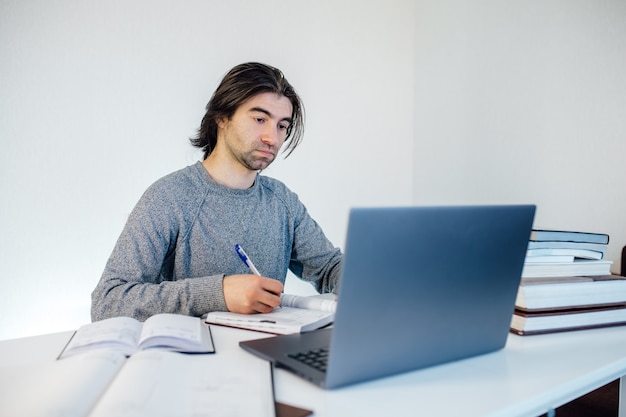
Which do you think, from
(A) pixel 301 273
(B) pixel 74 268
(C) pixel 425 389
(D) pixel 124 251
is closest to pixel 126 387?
(C) pixel 425 389

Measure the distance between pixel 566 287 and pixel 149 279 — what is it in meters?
0.90

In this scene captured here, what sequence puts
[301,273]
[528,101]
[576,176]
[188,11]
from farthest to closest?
[188,11], [528,101], [576,176], [301,273]

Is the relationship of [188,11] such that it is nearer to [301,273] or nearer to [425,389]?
[301,273]

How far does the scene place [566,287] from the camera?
0.84 m

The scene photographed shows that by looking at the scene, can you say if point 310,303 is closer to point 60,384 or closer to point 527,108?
point 60,384

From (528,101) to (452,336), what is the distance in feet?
5.23

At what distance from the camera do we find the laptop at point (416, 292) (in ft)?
1.65

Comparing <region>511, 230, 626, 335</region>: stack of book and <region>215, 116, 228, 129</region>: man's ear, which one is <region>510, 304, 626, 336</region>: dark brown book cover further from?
<region>215, 116, 228, 129</region>: man's ear

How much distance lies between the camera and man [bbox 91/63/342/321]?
121cm

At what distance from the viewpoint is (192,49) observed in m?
2.19

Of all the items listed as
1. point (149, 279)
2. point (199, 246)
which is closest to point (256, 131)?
point (199, 246)

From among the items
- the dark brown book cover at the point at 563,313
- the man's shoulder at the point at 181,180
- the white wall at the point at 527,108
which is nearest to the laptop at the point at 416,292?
the dark brown book cover at the point at 563,313

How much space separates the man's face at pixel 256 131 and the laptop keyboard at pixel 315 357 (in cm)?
83

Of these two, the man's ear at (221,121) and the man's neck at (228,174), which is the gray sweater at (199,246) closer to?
the man's neck at (228,174)
